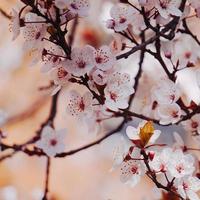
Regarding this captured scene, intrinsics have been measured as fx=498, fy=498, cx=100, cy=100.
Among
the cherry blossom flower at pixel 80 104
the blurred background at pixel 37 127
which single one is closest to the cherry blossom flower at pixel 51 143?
the cherry blossom flower at pixel 80 104

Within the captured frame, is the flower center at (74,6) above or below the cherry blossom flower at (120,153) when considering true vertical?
above

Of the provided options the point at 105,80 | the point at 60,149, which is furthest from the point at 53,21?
the point at 60,149

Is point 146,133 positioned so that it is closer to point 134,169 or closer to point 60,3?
point 134,169

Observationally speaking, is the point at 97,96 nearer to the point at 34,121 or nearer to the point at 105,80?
the point at 105,80

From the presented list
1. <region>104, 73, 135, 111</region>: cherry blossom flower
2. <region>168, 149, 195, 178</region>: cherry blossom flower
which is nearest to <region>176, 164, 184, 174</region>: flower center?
<region>168, 149, 195, 178</region>: cherry blossom flower

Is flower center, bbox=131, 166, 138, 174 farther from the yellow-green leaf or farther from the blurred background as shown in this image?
the blurred background

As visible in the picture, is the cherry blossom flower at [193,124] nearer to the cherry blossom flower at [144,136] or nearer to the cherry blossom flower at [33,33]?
the cherry blossom flower at [144,136]
